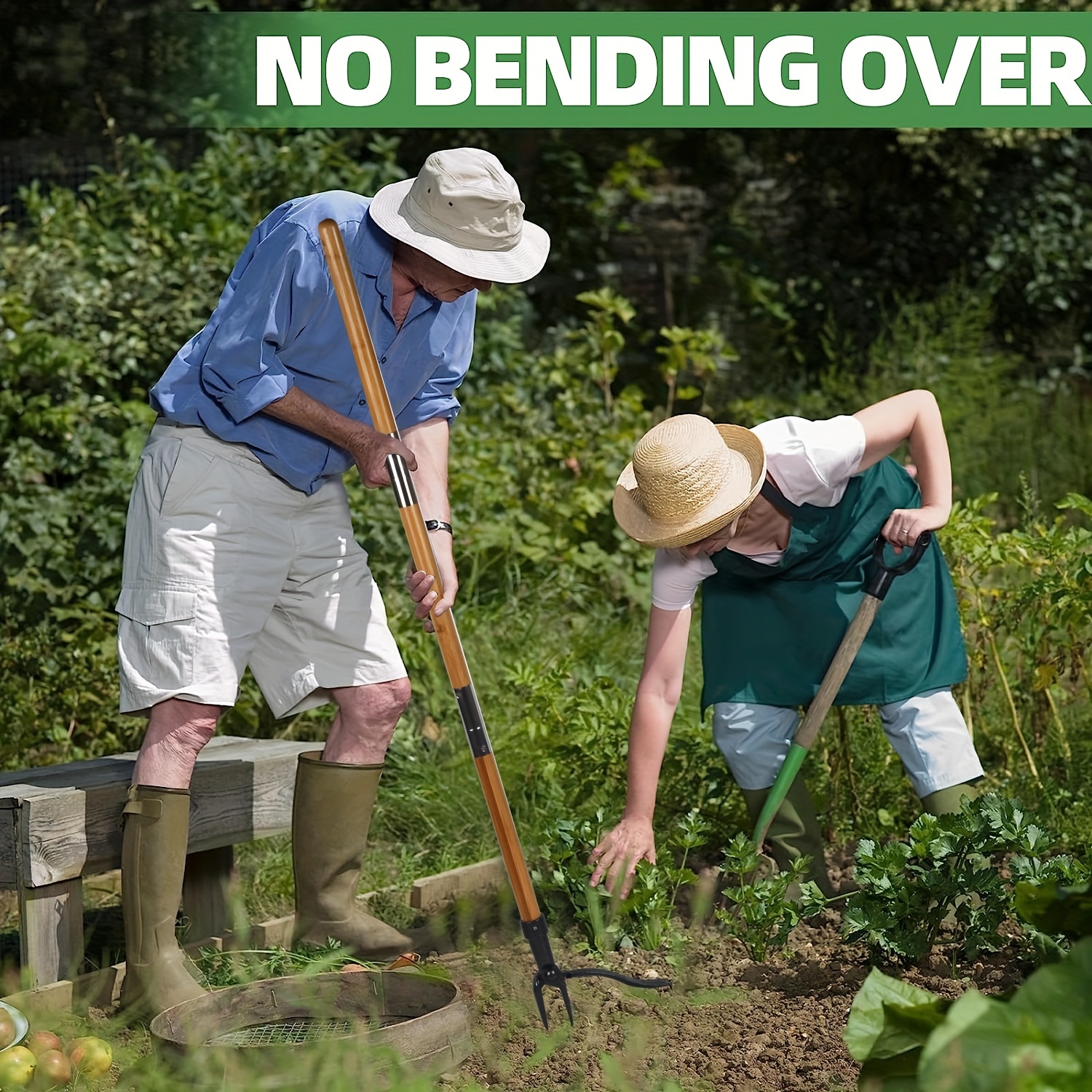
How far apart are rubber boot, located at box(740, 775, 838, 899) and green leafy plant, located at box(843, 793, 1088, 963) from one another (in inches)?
21.1

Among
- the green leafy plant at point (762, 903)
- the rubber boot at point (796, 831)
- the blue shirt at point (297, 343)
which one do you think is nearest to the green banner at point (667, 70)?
→ the blue shirt at point (297, 343)

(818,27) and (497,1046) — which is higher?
(818,27)

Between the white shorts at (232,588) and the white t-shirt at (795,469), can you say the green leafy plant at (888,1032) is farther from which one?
the white shorts at (232,588)

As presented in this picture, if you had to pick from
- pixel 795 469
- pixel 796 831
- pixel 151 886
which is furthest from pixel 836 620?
pixel 151 886

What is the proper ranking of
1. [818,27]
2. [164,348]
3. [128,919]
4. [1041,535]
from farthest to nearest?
[818,27]
[164,348]
[1041,535]
[128,919]

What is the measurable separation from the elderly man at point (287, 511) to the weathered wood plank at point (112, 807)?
0.17 metres

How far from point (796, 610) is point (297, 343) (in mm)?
1298

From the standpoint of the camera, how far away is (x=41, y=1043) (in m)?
2.58

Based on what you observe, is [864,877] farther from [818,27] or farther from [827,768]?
[818,27]

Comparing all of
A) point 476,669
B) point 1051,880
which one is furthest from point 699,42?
point 1051,880

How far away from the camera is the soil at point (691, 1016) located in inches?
101

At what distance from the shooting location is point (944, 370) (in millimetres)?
7859

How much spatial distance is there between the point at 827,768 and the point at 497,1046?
1.59 m

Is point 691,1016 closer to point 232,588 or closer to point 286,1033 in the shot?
point 286,1033
